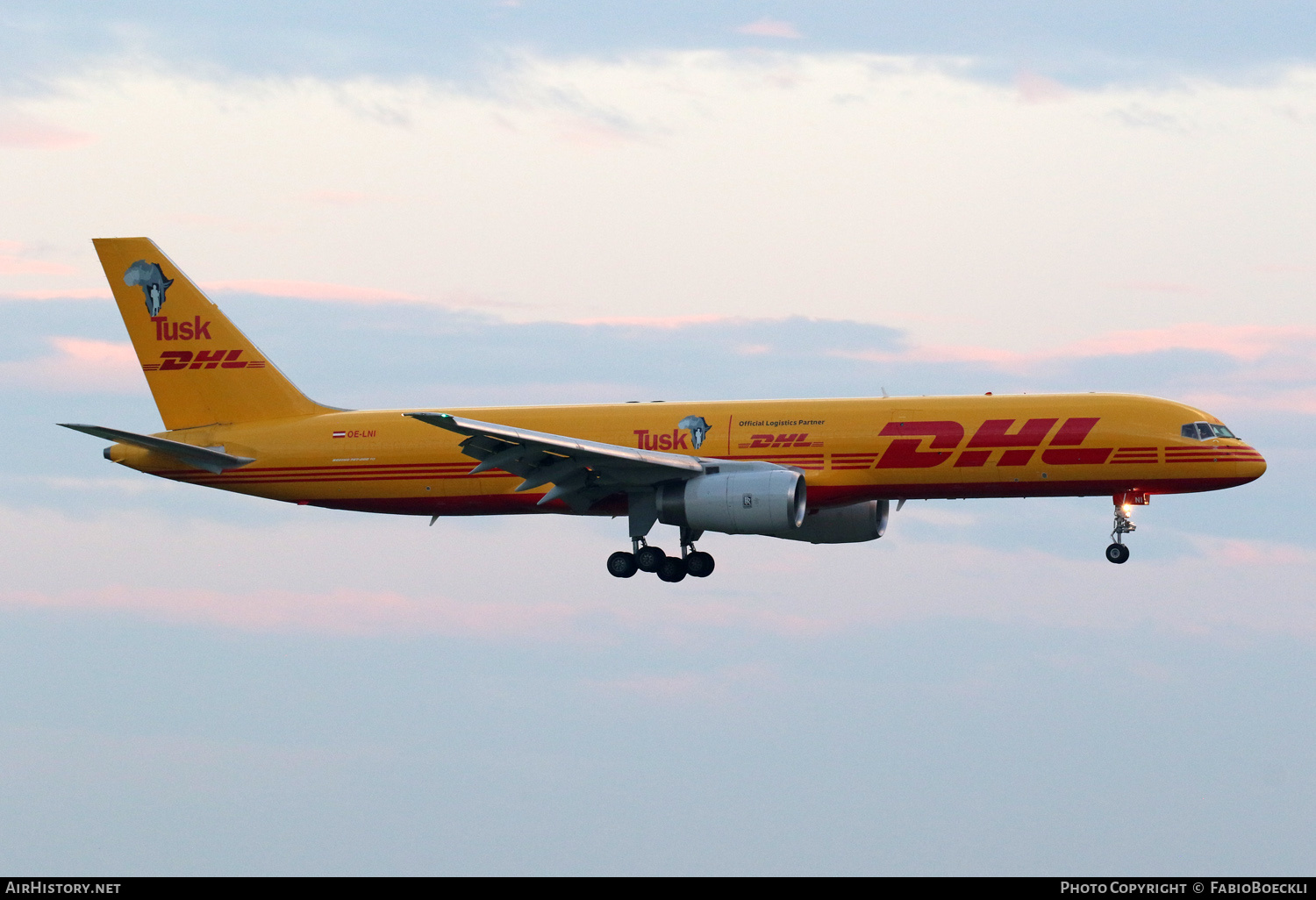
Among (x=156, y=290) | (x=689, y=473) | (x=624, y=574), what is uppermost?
(x=156, y=290)

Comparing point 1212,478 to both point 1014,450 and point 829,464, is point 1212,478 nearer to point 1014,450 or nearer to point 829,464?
point 1014,450

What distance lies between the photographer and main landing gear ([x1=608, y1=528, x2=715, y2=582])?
47781 mm

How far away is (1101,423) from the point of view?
4450 cm

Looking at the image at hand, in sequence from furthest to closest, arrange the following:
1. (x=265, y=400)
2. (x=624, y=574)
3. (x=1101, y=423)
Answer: (x=265, y=400)
(x=624, y=574)
(x=1101, y=423)

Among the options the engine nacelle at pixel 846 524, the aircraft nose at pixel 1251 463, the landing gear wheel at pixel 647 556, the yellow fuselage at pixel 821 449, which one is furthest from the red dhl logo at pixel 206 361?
the aircraft nose at pixel 1251 463

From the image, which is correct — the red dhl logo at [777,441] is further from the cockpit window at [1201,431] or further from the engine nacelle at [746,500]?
the cockpit window at [1201,431]

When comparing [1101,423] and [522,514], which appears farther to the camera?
[522,514]

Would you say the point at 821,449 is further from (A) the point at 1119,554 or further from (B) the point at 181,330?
(B) the point at 181,330

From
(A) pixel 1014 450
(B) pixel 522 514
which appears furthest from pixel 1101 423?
(B) pixel 522 514

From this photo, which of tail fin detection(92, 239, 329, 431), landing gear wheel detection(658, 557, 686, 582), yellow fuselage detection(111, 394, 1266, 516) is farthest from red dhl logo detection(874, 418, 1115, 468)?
tail fin detection(92, 239, 329, 431)

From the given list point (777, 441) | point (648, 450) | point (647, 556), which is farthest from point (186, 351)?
point (777, 441)

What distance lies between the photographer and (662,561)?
48.1 m

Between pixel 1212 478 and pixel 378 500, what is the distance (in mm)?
25448

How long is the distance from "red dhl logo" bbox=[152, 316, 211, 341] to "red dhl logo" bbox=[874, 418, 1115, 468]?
23546mm
